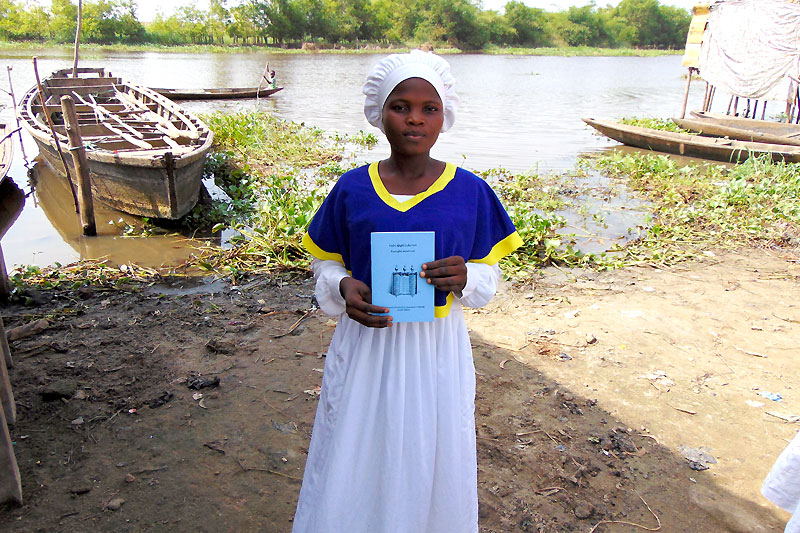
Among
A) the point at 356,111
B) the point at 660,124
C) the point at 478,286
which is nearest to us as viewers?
the point at 478,286

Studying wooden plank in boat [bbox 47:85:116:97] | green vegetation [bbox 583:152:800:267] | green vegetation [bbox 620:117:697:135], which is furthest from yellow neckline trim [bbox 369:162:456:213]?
green vegetation [bbox 620:117:697:135]

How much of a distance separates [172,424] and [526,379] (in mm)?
1834

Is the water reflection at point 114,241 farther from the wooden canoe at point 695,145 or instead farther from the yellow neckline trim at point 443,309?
the wooden canoe at point 695,145

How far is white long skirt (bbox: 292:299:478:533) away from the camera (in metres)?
1.49

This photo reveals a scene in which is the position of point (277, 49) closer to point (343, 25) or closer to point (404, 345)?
point (343, 25)

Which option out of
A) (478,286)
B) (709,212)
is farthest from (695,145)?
(478,286)

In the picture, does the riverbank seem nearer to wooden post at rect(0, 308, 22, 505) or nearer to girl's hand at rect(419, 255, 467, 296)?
wooden post at rect(0, 308, 22, 505)

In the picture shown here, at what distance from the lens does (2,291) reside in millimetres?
4074

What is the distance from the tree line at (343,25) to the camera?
43.9 meters

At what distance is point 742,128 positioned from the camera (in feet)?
38.8

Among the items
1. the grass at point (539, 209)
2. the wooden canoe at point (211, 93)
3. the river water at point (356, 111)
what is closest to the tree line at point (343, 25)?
the river water at point (356, 111)

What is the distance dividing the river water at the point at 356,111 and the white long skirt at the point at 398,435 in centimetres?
464

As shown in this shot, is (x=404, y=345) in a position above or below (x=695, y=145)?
above

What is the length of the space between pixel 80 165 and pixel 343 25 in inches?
2117
